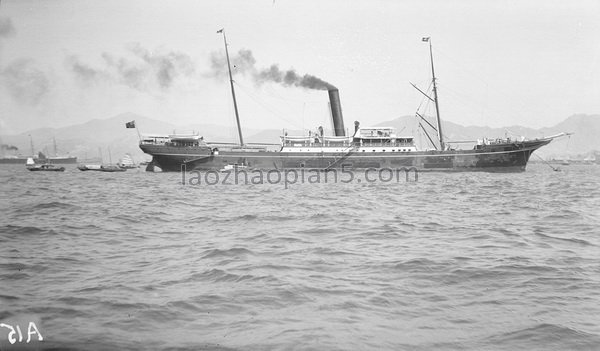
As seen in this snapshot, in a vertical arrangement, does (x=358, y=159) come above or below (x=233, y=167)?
below

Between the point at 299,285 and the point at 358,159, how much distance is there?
4403 cm

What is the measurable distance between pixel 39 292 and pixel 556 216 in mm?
13351

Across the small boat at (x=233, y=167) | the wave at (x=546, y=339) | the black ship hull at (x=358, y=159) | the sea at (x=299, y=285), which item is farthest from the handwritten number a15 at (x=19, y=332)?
the black ship hull at (x=358, y=159)

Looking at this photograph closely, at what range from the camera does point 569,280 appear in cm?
608

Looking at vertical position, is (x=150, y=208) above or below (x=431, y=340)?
above

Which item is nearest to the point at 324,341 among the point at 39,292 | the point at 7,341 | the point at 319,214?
the point at 7,341

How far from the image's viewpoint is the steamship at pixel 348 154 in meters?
47.5

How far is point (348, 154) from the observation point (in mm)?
49219

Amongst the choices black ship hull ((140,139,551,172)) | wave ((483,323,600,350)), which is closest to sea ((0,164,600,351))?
wave ((483,323,600,350))

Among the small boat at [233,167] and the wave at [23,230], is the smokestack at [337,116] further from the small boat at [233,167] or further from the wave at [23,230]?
the wave at [23,230]

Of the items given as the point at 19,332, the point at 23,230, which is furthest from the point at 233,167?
the point at 19,332

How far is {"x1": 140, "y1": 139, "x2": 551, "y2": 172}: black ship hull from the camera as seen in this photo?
47.4 meters

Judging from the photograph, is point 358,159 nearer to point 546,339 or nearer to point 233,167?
point 233,167

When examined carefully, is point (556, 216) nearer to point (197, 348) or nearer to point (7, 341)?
point (197, 348)
